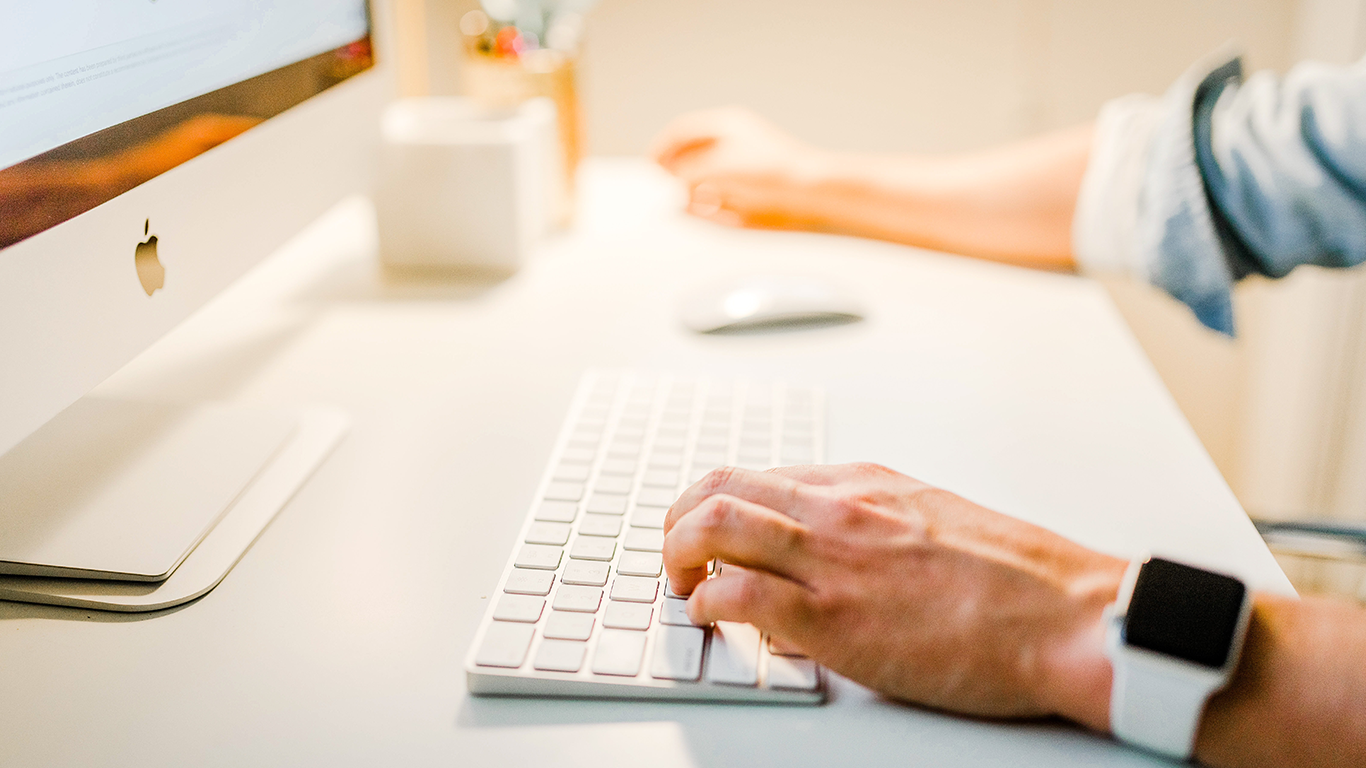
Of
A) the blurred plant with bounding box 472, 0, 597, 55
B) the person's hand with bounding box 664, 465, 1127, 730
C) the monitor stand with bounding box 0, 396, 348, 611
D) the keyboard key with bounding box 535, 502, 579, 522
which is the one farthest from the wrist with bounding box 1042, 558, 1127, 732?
the blurred plant with bounding box 472, 0, 597, 55

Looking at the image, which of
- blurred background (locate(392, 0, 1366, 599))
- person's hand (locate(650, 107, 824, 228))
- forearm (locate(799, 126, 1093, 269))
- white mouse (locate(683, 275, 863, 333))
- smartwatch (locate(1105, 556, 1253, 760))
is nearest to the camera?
smartwatch (locate(1105, 556, 1253, 760))

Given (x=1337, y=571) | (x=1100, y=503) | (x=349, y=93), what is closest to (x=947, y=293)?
(x=1100, y=503)

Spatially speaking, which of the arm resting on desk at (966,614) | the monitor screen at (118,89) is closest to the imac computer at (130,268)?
the monitor screen at (118,89)

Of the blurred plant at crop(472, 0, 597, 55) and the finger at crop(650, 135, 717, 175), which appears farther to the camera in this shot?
the finger at crop(650, 135, 717, 175)

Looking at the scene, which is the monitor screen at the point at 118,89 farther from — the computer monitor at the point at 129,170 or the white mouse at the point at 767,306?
the white mouse at the point at 767,306

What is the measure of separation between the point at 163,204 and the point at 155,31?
8cm

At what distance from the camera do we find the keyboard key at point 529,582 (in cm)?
39

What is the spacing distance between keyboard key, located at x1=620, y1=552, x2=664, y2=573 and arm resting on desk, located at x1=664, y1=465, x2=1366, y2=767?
2cm

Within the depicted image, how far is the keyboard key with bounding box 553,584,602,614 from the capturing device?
Answer: 0.38m

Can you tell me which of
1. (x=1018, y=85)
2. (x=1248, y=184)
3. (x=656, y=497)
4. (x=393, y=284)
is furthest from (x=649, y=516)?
(x=1018, y=85)

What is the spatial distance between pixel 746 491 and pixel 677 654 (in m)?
0.07

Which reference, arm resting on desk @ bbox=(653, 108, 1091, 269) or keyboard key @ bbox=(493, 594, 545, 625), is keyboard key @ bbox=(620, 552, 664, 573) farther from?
arm resting on desk @ bbox=(653, 108, 1091, 269)

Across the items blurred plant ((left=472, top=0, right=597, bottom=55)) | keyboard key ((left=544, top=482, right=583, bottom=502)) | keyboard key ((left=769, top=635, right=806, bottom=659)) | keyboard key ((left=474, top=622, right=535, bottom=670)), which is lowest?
keyboard key ((left=769, top=635, right=806, bottom=659))

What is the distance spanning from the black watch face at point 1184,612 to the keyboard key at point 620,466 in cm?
24
